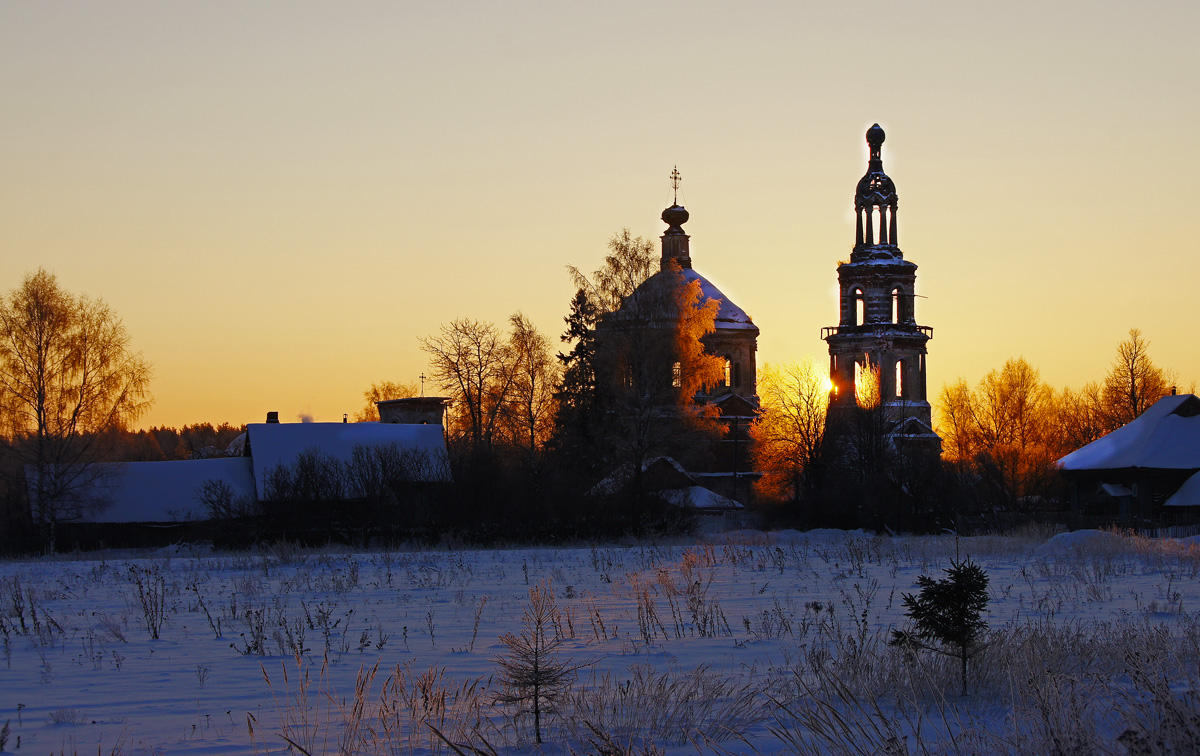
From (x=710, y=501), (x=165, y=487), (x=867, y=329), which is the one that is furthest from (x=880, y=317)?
(x=165, y=487)

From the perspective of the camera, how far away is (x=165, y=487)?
3869 centimetres

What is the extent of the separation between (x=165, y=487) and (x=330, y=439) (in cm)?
528

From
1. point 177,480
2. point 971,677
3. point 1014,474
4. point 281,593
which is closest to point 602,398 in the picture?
point 177,480

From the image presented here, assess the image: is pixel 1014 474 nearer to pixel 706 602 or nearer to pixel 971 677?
pixel 706 602

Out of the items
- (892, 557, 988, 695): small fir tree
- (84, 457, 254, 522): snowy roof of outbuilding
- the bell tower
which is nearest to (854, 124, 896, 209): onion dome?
the bell tower

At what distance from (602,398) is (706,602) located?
30.9 metres

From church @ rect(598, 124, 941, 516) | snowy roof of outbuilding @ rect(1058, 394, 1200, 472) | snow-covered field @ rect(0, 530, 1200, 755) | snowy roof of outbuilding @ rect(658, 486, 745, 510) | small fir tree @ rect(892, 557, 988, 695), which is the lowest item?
snow-covered field @ rect(0, 530, 1200, 755)

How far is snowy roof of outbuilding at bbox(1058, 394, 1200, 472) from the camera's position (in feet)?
127

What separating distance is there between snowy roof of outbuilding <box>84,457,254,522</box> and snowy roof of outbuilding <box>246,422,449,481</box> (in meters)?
0.95

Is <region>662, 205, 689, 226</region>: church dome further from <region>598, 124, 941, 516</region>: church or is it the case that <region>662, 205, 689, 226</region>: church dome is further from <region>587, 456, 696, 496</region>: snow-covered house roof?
<region>587, 456, 696, 496</region>: snow-covered house roof

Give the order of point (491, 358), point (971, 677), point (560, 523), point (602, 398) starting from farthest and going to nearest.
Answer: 1. point (491, 358)
2. point (602, 398)
3. point (560, 523)
4. point (971, 677)

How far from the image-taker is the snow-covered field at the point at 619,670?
21.7 ft

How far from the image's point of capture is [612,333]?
3888 centimetres

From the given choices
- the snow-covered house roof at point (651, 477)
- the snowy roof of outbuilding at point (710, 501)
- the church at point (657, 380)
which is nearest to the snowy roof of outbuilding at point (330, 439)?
the snow-covered house roof at point (651, 477)
